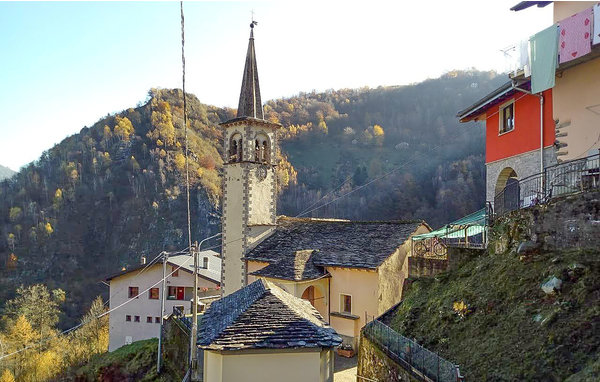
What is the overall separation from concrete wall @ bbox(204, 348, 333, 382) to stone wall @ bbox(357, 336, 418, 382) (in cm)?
159

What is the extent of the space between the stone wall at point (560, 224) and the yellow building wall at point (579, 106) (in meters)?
3.74

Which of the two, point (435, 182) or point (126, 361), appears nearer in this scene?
point (126, 361)

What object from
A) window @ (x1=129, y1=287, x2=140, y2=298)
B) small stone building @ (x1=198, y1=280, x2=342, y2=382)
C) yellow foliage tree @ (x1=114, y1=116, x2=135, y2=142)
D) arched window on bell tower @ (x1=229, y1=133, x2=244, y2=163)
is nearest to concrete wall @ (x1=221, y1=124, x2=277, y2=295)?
arched window on bell tower @ (x1=229, y1=133, x2=244, y2=163)

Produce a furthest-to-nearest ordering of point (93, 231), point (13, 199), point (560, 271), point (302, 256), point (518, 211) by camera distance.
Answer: point (13, 199) < point (93, 231) < point (302, 256) < point (518, 211) < point (560, 271)

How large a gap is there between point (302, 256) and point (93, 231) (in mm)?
74846

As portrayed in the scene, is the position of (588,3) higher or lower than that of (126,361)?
higher

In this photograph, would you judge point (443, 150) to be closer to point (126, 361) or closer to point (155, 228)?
point (155, 228)

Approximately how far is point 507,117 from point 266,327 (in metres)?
13.1

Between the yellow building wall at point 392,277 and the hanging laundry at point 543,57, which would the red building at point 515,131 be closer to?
the hanging laundry at point 543,57

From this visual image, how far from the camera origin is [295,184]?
9712cm

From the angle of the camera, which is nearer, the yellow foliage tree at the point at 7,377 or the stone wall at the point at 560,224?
the stone wall at the point at 560,224

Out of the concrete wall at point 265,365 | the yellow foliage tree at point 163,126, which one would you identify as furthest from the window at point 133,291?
the yellow foliage tree at point 163,126

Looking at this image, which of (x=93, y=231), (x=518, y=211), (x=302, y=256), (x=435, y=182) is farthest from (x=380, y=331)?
(x=93, y=231)

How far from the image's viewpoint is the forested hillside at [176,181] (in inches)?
2987
